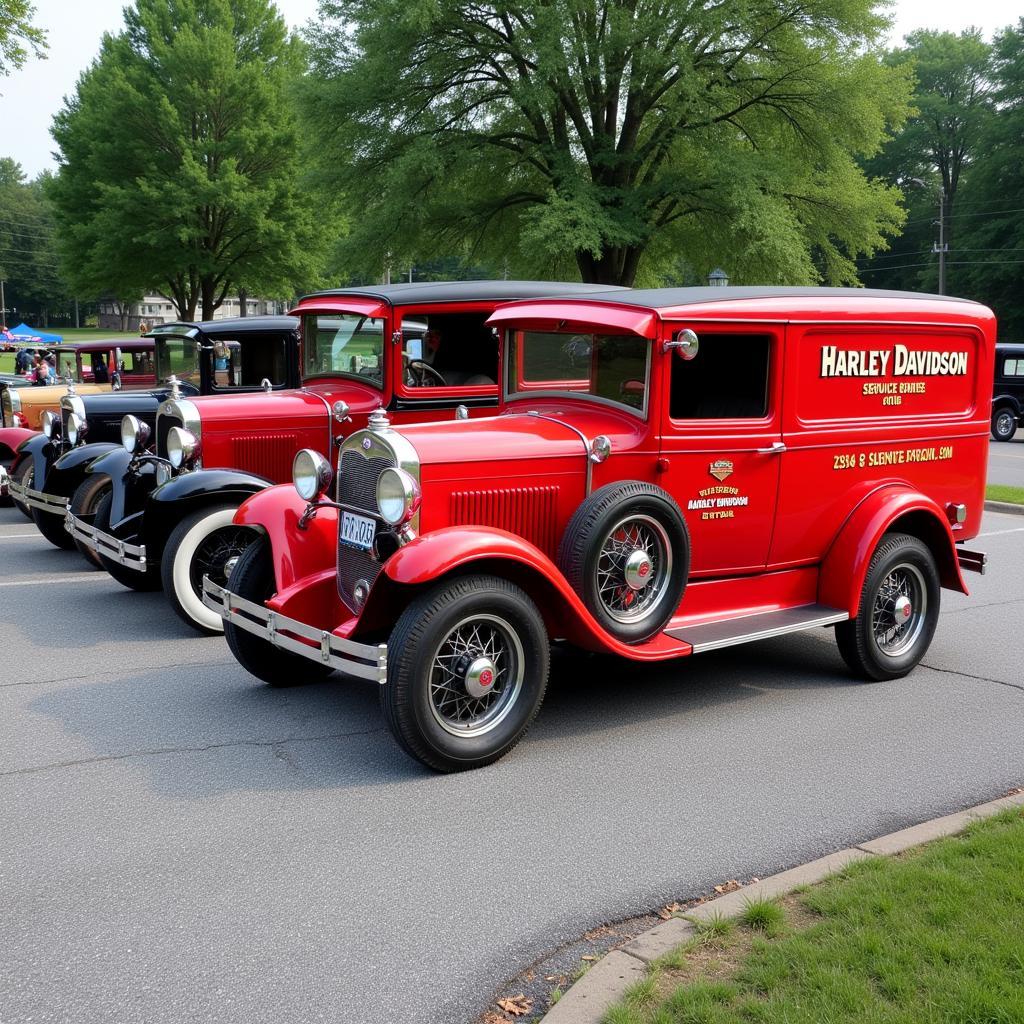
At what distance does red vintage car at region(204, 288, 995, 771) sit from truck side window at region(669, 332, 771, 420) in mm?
11

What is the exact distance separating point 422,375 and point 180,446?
185cm

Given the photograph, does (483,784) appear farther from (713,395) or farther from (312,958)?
(713,395)

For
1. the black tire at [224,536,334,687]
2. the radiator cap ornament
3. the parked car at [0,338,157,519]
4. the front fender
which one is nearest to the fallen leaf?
the radiator cap ornament

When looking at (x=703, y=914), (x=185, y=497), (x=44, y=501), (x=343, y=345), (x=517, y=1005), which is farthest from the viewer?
(x=44, y=501)

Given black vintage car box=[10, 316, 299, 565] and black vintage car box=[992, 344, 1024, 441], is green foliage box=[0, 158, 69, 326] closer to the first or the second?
black vintage car box=[992, 344, 1024, 441]

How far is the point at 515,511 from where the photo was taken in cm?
530

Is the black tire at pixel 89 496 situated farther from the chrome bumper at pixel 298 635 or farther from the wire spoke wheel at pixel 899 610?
the wire spoke wheel at pixel 899 610

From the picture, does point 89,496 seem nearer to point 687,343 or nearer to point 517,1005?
point 687,343

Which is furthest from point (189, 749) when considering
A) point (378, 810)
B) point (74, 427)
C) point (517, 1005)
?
point (74, 427)

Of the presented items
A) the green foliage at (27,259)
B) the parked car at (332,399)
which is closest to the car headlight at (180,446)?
the parked car at (332,399)

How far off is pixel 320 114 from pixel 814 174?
11609mm

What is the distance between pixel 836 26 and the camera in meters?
24.2

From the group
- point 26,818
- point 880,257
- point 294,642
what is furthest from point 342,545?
point 880,257

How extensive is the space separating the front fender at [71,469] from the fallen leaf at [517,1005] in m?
7.03
